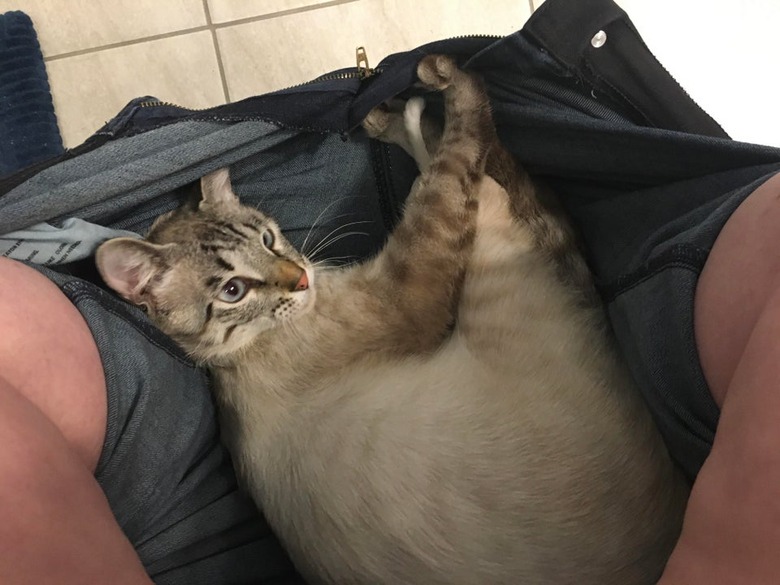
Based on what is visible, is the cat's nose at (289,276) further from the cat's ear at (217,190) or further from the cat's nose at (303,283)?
the cat's ear at (217,190)

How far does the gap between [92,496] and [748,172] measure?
1.09 m

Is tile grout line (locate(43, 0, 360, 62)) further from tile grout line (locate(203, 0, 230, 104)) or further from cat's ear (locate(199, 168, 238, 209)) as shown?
cat's ear (locate(199, 168, 238, 209))

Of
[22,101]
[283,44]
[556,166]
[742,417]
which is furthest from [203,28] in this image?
[742,417]

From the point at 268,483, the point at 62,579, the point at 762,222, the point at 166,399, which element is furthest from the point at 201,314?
the point at 762,222

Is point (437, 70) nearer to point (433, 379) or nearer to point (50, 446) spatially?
point (433, 379)

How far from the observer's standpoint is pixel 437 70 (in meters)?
1.26

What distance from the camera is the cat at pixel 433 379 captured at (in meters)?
1.08

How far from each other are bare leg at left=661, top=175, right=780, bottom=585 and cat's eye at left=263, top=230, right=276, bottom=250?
824 mm

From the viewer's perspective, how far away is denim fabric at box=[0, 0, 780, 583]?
1010mm

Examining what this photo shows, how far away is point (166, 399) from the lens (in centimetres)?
117

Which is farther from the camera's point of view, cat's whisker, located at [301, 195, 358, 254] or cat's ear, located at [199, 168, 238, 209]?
cat's whisker, located at [301, 195, 358, 254]

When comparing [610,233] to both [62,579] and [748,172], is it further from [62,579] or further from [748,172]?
[62,579]

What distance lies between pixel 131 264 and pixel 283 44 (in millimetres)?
983

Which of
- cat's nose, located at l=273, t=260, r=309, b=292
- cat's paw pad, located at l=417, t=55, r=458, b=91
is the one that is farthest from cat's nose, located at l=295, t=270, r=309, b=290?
cat's paw pad, located at l=417, t=55, r=458, b=91
